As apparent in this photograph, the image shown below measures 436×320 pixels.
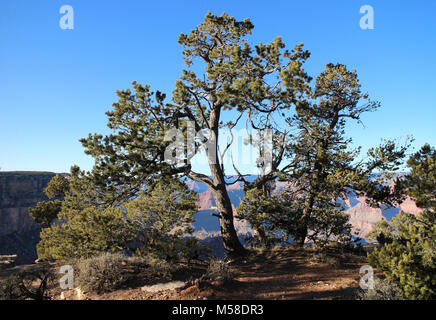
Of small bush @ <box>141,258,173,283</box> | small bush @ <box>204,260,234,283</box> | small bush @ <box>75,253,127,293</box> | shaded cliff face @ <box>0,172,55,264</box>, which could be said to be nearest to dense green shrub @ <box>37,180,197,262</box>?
small bush @ <box>141,258,173,283</box>

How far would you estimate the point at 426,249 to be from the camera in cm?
603

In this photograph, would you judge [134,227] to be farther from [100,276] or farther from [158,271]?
[100,276]

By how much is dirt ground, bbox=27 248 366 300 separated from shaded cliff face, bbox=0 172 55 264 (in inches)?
3507

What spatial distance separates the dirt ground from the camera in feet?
22.2

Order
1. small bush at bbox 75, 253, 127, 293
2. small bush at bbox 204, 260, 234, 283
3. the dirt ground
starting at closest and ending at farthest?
the dirt ground < small bush at bbox 75, 253, 127, 293 < small bush at bbox 204, 260, 234, 283

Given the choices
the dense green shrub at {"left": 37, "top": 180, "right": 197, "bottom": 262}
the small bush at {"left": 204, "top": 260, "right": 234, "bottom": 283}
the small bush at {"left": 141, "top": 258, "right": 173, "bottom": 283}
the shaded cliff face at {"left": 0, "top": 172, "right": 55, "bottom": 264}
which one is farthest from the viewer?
the shaded cliff face at {"left": 0, "top": 172, "right": 55, "bottom": 264}

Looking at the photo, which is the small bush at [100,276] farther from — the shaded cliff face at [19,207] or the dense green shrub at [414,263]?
the shaded cliff face at [19,207]

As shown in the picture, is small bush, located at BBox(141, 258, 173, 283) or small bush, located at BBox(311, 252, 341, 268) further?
small bush, located at BBox(311, 252, 341, 268)

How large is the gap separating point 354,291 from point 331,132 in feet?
24.1

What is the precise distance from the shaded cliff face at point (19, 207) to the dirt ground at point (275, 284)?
3507 inches

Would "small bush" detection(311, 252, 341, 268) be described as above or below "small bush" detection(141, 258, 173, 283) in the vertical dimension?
below

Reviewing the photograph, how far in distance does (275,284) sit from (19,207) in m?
105

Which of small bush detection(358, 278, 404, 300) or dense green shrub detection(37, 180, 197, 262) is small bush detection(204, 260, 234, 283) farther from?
small bush detection(358, 278, 404, 300)

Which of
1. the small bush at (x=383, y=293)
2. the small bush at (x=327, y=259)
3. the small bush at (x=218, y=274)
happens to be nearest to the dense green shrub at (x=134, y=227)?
the small bush at (x=218, y=274)
